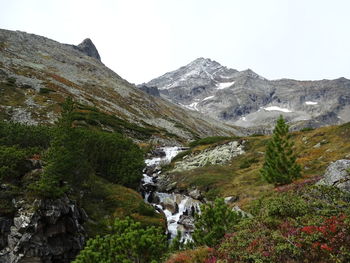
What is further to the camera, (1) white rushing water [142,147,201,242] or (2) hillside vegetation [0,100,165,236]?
(1) white rushing water [142,147,201,242]

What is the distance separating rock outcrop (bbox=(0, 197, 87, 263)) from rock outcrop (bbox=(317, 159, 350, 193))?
57.7 ft

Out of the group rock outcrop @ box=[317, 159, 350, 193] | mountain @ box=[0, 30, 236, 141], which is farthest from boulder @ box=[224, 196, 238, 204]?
mountain @ box=[0, 30, 236, 141]

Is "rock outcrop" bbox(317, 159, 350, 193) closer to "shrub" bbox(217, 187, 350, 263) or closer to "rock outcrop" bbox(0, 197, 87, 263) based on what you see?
"shrub" bbox(217, 187, 350, 263)

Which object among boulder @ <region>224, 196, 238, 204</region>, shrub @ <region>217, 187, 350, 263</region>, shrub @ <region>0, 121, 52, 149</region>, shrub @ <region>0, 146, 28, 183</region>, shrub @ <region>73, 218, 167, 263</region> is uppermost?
shrub @ <region>0, 121, 52, 149</region>

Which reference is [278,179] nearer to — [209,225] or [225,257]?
[209,225]

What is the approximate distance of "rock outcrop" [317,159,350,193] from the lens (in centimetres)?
1439

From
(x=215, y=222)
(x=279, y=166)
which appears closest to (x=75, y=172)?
(x=215, y=222)

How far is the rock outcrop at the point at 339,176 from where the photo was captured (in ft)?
47.2

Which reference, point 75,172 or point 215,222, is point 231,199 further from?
point 215,222

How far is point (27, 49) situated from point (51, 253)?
458 feet

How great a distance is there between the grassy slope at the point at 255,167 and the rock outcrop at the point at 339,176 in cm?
1423

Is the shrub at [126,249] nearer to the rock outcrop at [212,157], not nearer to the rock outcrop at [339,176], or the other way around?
the rock outcrop at [339,176]

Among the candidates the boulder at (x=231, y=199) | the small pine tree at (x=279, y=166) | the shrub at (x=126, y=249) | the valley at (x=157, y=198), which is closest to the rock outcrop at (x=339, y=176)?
the valley at (x=157, y=198)

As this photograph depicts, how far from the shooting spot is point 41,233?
732 inches
